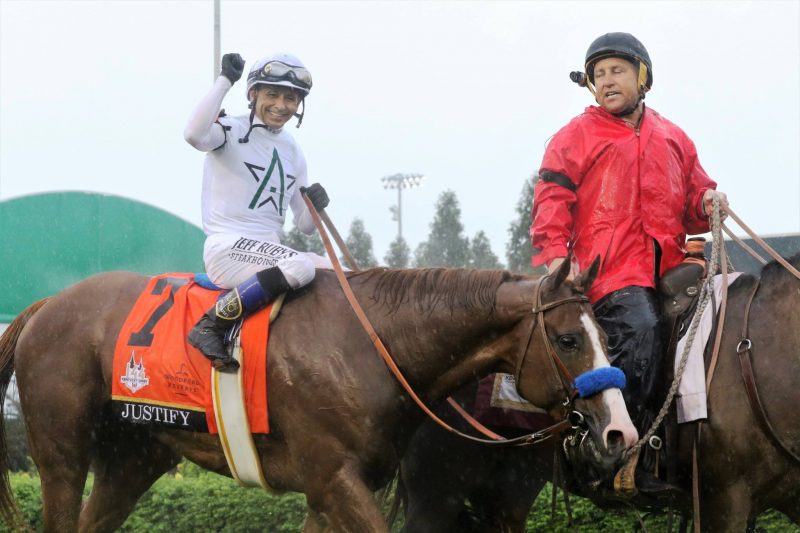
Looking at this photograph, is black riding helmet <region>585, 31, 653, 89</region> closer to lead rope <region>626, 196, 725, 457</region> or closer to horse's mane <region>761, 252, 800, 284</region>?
lead rope <region>626, 196, 725, 457</region>

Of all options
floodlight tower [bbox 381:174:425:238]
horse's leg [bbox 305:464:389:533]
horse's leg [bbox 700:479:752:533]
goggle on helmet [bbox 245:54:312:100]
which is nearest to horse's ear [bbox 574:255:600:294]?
horse's leg [bbox 700:479:752:533]

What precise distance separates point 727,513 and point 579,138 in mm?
1953

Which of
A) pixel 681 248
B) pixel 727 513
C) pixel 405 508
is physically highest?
pixel 681 248

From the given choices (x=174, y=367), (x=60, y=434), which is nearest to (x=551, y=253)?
(x=174, y=367)

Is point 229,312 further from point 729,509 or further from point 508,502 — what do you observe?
point 729,509

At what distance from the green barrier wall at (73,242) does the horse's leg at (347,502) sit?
1171 centimetres

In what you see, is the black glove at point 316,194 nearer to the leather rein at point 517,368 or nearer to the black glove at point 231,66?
the leather rein at point 517,368

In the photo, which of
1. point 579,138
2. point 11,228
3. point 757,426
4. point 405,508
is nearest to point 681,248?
point 579,138

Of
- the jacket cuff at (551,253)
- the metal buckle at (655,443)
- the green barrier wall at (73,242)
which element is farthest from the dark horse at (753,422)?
A: the green barrier wall at (73,242)

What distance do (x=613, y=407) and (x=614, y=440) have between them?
0.44 ft

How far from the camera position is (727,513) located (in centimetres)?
428

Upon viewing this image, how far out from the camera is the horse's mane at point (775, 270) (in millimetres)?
4555

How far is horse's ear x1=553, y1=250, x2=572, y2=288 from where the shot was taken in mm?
4059

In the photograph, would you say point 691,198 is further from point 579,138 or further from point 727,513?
point 727,513
